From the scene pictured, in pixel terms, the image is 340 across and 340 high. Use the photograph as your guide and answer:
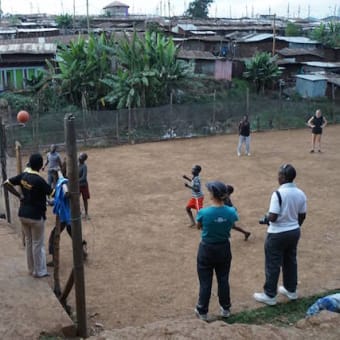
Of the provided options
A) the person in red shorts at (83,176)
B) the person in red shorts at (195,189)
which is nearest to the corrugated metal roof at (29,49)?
the person in red shorts at (83,176)

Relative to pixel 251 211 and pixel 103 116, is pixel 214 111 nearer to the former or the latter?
pixel 103 116

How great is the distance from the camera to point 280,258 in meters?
6.04

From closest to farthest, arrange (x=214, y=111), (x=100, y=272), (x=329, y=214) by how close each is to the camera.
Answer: (x=100, y=272)
(x=329, y=214)
(x=214, y=111)

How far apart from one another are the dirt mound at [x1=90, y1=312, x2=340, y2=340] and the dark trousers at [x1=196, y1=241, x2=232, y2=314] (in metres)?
0.69

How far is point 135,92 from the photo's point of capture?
21219 mm

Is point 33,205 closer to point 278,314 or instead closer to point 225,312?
point 225,312

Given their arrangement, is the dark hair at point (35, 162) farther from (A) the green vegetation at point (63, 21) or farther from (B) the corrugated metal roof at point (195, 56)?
(A) the green vegetation at point (63, 21)

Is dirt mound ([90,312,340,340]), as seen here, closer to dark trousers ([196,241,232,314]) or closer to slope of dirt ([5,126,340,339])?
slope of dirt ([5,126,340,339])

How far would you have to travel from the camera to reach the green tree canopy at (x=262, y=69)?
2741cm

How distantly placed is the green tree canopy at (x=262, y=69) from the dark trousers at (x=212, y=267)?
23.3 m

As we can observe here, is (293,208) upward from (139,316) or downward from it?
upward

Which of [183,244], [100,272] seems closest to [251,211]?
[183,244]

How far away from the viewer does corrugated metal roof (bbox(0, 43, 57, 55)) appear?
25.4 metres

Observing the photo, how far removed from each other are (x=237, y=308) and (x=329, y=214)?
500 centimetres
